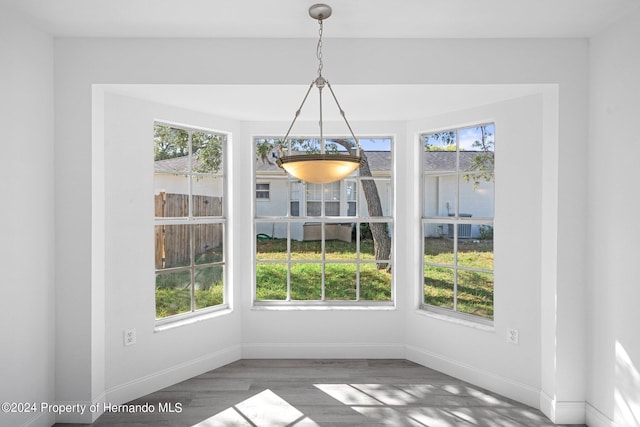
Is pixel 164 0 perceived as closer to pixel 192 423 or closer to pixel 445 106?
pixel 445 106

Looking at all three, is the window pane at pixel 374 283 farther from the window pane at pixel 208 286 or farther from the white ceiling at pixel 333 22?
the white ceiling at pixel 333 22

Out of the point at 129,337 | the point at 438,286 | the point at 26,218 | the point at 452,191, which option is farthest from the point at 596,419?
the point at 26,218

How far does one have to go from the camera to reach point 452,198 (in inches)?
165

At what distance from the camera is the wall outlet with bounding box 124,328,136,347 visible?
3502 millimetres

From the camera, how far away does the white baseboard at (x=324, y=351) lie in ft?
14.7

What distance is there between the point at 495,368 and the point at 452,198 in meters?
1.56

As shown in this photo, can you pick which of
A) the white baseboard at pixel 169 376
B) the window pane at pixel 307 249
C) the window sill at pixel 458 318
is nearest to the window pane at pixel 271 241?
the window pane at pixel 307 249

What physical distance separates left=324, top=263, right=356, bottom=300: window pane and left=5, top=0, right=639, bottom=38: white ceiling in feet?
7.95

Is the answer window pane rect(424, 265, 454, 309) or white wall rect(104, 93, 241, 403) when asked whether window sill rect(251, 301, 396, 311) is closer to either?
window pane rect(424, 265, 454, 309)

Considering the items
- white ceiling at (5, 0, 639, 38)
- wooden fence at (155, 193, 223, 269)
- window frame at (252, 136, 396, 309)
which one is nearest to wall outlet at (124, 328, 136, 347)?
wooden fence at (155, 193, 223, 269)

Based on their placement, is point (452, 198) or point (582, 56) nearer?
point (582, 56)

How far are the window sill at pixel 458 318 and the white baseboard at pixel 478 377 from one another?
14.3 inches

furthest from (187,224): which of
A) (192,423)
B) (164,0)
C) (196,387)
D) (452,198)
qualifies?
(452,198)

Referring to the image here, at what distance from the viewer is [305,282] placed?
15.3 ft
